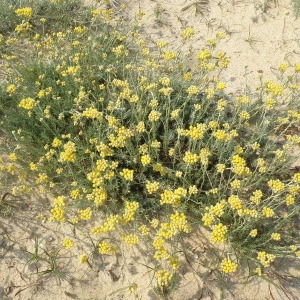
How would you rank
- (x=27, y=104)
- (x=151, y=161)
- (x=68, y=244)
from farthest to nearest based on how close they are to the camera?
1. (x=151, y=161)
2. (x=27, y=104)
3. (x=68, y=244)

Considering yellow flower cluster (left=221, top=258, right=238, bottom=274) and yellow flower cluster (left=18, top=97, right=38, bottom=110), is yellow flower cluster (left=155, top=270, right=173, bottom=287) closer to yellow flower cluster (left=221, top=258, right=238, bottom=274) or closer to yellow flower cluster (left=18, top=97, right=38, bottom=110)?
yellow flower cluster (left=221, top=258, right=238, bottom=274)

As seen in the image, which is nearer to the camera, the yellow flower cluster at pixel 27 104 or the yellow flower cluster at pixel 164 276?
the yellow flower cluster at pixel 164 276

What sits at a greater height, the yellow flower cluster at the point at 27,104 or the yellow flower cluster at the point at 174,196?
the yellow flower cluster at the point at 27,104

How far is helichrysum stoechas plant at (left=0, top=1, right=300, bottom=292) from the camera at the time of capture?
3.03 metres

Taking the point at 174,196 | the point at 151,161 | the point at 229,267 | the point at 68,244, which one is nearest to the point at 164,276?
the point at 229,267

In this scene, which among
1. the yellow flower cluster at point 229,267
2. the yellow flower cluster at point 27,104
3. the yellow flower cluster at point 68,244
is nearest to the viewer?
the yellow flower cluster at point 229,267

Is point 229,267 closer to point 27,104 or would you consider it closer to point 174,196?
point 174,196

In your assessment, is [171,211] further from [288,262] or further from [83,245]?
[288,262]

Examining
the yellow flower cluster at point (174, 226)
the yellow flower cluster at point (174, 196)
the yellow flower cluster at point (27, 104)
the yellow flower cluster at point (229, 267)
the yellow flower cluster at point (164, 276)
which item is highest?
the yellow flower cluster at point (27, 104)

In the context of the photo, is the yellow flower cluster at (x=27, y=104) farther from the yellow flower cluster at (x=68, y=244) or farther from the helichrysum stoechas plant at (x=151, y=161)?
the yellow flower cluster at (x=68, y=244)

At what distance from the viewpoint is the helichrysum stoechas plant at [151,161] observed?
3.03m

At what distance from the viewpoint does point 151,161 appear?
3.48 m

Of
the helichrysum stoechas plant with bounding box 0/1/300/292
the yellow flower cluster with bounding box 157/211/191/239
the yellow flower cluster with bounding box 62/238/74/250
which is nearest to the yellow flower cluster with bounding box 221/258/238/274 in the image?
the helichrysum stoechas plant with bounding box 0/1/300/292

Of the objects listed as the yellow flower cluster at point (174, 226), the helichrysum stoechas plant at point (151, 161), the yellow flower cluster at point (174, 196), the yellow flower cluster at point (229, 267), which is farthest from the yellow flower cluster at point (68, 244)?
the yellow flower cluster at point (229, 267)
